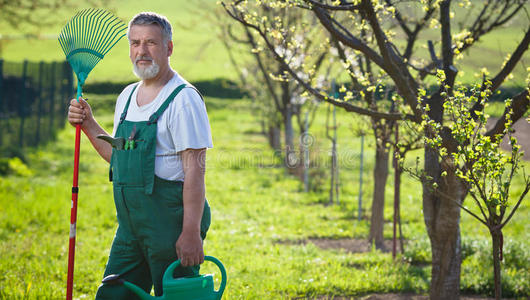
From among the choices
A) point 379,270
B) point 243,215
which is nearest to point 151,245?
point 379,270

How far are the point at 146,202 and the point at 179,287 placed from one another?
49cm

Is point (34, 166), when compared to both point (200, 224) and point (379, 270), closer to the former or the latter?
point (379, 270)

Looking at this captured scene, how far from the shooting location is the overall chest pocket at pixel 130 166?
3.01 meters

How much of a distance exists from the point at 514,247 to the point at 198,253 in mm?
4667

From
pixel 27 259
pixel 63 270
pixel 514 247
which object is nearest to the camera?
pixel 63 270

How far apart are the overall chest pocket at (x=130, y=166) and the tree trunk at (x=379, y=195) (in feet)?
14.2

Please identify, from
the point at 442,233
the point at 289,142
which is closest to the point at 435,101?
the point at 442,233

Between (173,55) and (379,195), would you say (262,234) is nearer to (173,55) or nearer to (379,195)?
(379,195)

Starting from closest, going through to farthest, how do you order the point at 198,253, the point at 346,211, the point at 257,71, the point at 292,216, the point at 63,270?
1. the point at 198,253
2. the point at 63,270
3. the point at 292,216
4. the point at 346,211
5. the point at 257,71

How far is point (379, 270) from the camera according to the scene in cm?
579

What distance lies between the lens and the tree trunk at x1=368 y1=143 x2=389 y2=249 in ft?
23.0

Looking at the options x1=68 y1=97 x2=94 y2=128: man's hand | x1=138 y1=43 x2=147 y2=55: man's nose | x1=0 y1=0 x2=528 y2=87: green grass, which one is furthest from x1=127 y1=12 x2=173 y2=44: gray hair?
x1=0 y1=0 x2=528 y2=87: green grass

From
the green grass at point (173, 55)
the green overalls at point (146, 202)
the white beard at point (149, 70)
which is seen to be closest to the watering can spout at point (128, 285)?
the green overalls at point (146, 202)

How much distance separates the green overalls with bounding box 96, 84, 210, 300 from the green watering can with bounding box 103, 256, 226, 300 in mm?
148
